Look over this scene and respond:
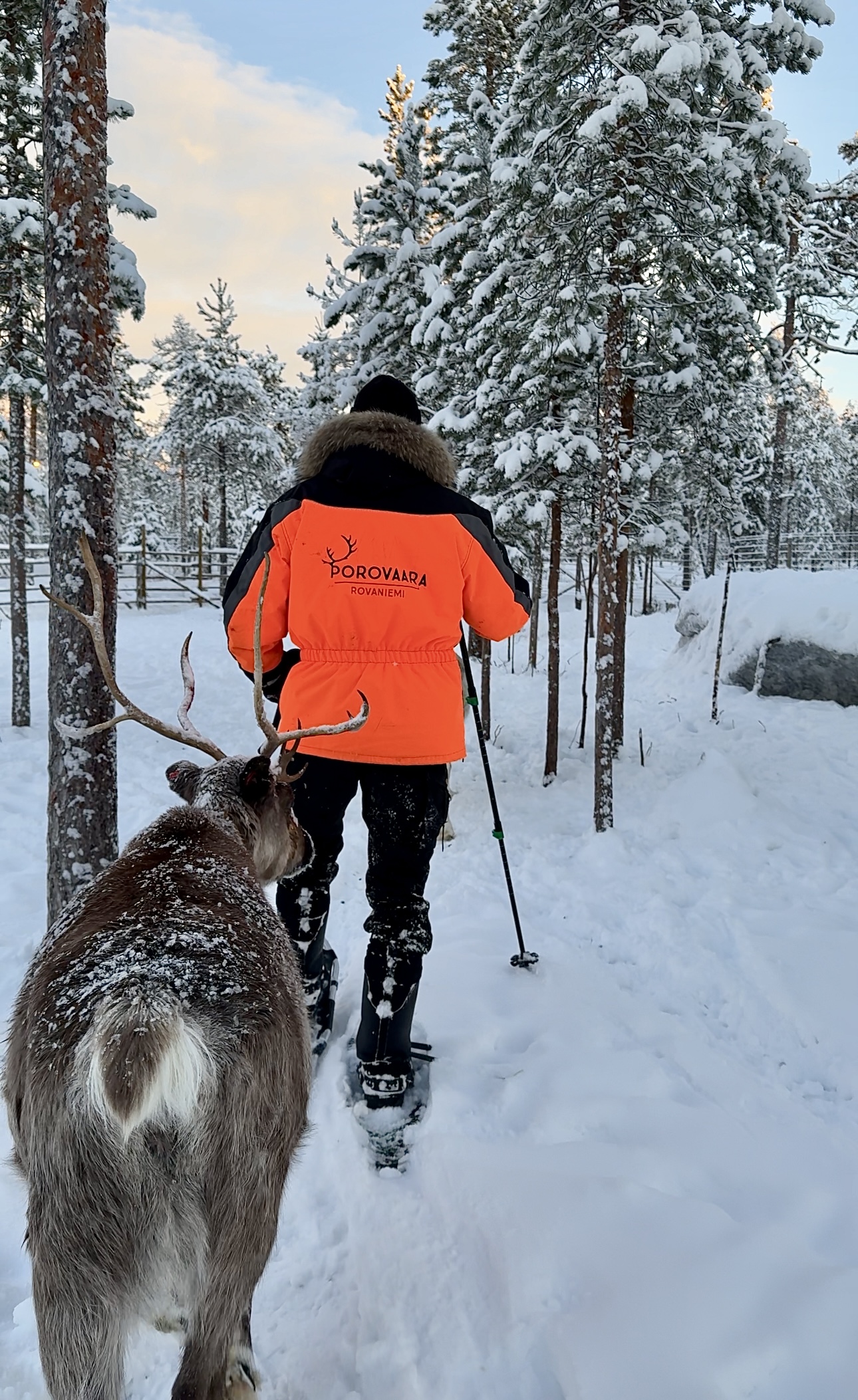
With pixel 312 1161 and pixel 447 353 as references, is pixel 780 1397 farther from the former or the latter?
pixel 447 353

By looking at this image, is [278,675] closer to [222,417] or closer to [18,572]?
[18,572]

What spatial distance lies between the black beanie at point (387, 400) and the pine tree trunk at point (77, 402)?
1.54 m

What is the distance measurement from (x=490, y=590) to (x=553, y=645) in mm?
8431

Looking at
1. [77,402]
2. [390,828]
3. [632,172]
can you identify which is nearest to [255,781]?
[390,828]

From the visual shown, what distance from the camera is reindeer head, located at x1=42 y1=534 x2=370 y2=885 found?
2539 mm

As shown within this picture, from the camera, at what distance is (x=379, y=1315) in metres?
2.37

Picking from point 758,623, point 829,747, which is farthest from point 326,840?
point 758,623

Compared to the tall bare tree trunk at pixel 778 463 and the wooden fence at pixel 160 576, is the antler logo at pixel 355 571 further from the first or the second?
the wooden fence at pixel 160 576

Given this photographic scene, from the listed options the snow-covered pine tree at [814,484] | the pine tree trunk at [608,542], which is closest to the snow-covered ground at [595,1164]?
the pine tree trunk at [608,542]

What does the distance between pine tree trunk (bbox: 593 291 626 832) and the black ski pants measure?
557cm

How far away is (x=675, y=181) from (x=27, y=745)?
11.5m

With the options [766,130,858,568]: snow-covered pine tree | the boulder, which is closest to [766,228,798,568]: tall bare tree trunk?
[766,130,858,568]: snow-covered pine tree

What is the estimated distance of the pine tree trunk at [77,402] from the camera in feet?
12.1

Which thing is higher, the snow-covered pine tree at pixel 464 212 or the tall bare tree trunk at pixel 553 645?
the snow-covered pine tree at pixel 464 212
